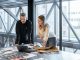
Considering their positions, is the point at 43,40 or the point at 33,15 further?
the point at 33,15

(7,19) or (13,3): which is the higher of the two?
(13,3)

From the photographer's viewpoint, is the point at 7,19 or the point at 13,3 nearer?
the point at 13,3

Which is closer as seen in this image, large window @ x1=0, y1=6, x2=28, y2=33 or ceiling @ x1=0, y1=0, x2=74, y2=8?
ceiling @ x1=0, y1=0, x2=74, y2=8

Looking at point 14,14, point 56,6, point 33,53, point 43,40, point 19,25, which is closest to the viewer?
point 33,53

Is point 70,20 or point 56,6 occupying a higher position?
point 56,6

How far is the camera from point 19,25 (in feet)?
14.1

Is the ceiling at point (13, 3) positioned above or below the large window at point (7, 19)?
above

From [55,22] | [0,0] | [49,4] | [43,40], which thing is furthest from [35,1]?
[43,40]

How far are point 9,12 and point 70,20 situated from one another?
252cm

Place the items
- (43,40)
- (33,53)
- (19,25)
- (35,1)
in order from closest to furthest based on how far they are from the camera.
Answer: (33,53)
(43,40)
(19,25)
(35,1)

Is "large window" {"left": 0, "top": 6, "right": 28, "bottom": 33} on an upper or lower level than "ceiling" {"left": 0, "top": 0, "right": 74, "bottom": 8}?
lower

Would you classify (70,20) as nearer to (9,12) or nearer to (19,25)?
(19,25)

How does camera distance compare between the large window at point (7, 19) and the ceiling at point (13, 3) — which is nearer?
the ceiling at point (13, 3)

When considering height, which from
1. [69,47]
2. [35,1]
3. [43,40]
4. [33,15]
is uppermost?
[35,1]
